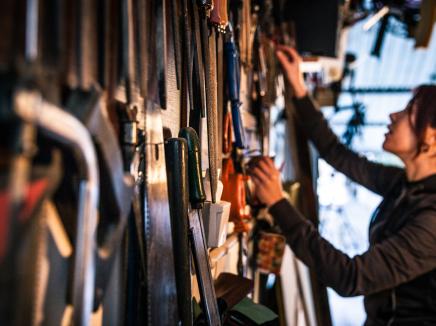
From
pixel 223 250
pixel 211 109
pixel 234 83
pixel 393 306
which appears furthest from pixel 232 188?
pixel 393 306

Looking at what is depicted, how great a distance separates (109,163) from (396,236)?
1.00 metres

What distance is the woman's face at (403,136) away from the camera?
141 centimetres

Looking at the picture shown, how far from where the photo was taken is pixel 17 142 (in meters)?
0.32

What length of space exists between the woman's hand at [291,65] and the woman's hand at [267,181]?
1.85 feet

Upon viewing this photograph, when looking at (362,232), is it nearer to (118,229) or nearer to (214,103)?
(214,103)

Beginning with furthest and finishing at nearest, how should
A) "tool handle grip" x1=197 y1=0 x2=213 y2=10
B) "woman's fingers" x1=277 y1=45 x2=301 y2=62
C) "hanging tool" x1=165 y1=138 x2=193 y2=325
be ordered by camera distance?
"woman's fingers" x1=277 y1=45 x2=301 y2=62 < "tool handle grip" x1=197 y1=0 x2=213 y2=10 < "hanging tool" x1=165 y1=138 x2=193 y2=325

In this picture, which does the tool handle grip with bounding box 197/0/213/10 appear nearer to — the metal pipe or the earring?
the metal pipe

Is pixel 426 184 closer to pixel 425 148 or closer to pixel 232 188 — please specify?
pixel 425 148

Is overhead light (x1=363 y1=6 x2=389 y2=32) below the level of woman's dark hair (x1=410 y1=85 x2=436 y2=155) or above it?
above

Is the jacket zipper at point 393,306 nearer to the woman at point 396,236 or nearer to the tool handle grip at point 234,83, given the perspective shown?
the woman at point 396,236

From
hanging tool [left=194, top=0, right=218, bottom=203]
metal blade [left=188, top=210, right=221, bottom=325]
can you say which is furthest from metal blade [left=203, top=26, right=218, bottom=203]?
metal blade [left=188, top=210, right=221, bottom=325]

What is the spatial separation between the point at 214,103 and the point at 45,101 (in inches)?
20.5

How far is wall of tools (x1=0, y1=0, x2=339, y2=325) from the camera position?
1.09 ft

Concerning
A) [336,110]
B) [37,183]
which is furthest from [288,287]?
[37,183]
